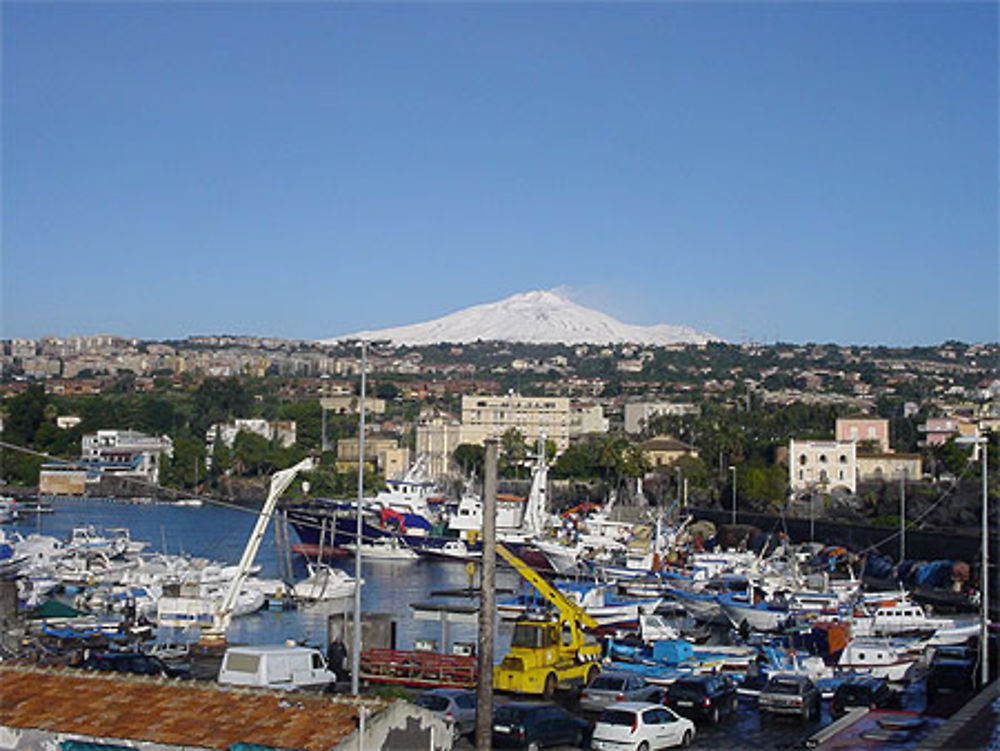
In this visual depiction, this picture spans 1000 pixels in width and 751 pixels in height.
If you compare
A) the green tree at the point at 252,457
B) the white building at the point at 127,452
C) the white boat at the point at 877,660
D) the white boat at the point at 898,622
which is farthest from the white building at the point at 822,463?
the white boat at the point at 877,660

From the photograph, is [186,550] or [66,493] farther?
[66,493]

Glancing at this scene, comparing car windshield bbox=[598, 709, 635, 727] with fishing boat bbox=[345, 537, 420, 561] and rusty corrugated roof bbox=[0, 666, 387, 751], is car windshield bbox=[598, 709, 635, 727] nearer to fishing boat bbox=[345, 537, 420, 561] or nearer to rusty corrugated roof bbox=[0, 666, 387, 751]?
rusty corrugated roof bbox=[0, 666, 387, 751]

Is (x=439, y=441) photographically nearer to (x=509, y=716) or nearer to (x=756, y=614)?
(x=756, y=614)

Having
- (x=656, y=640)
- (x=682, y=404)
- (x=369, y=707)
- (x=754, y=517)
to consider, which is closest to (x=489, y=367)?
(x=682, y=404)

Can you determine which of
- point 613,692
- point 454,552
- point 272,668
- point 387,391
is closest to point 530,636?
point 613,692

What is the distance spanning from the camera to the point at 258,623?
90.1 ft

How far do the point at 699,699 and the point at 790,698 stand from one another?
45.1 inches

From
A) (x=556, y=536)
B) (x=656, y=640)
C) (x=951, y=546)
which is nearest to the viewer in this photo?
(x=656, y=640)

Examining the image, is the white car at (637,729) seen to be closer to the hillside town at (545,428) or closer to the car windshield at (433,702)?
the car windshield at (433,702)

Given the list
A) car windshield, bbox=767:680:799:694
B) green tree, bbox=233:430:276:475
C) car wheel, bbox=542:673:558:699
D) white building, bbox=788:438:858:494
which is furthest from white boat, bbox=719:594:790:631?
green tree, bbox=233:430:276:475

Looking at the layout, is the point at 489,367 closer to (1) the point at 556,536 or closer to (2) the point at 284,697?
(1) the point at 556,536

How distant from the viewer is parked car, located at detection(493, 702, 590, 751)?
39.3 feet

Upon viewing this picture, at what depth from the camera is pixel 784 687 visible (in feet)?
49.2

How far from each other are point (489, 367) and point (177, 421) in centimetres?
8047
